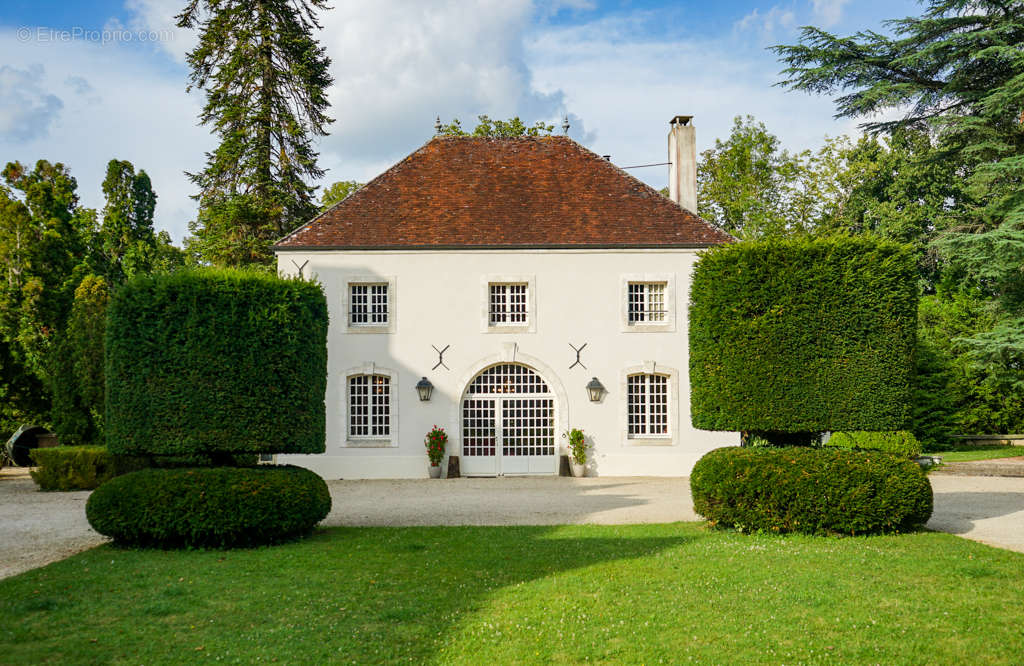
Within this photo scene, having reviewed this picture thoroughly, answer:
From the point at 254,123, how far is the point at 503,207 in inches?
376

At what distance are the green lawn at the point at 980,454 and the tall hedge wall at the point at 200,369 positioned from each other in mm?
17224

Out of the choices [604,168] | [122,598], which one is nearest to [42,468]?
[122,598]

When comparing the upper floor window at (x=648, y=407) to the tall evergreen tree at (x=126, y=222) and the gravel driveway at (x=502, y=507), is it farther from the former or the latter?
the tall evergreen tree at (x=126, y=222)

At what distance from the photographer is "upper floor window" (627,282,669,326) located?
19266mm

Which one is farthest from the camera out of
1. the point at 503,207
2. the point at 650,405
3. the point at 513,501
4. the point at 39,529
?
the point at 503,207

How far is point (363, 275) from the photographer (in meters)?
19.1

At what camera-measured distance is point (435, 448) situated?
60.4ft

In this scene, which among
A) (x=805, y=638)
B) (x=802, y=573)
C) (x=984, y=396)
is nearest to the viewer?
(x=805, y=638)

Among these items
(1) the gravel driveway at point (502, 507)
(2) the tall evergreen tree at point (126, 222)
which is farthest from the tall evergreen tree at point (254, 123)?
(1) the gravel driveway at point (502, 507)

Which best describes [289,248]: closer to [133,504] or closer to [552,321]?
[552,321]

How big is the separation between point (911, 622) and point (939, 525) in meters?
5.53

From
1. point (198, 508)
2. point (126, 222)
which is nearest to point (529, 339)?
point (198, 508)

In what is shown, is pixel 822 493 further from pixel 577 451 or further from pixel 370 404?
pixel 370 404

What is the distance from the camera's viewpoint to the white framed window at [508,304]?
19141 mm
